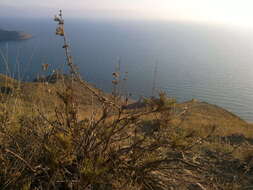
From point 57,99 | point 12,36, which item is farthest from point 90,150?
point 12,36

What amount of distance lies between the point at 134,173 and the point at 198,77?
6507 cm

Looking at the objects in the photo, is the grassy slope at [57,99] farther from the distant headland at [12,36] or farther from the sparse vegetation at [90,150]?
the distant headland at [12,36]

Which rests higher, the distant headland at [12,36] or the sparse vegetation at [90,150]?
the sparse vegetation at [90,150]

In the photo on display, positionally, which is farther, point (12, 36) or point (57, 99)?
point (12, 36)

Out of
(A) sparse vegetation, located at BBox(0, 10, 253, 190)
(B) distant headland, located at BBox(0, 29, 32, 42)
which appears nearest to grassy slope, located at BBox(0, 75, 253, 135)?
(A) sparse vegetation, located at BBox(0, 10, 253, 190)

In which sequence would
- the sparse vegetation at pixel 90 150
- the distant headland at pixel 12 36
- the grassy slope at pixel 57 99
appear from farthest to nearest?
1. the distant headland at pixel 12 36
2. the grassy slope at pixel 57 99
3. the sparse vegetation at pixel 90 150

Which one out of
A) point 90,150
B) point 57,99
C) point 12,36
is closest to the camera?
point 90,150

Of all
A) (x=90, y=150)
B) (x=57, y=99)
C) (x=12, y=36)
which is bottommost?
(x=12, y=36)

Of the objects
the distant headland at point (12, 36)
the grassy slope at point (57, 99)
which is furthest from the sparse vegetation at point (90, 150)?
the distant headland at point (12, 36)

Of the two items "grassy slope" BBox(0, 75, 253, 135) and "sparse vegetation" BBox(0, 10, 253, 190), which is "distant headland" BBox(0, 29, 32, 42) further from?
"sparse vegetation" BBox(0, 10, 253, 190)

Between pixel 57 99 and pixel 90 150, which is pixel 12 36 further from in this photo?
pixel 90 150

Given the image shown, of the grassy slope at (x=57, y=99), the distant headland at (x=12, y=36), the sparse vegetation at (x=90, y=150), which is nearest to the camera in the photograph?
the sparse vegetation at (x=90, y=150)

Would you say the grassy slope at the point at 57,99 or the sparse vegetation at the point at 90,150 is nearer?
the sparse vegetation at the point at 90,150

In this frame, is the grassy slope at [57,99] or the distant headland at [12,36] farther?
the distant headland at [12,36]
